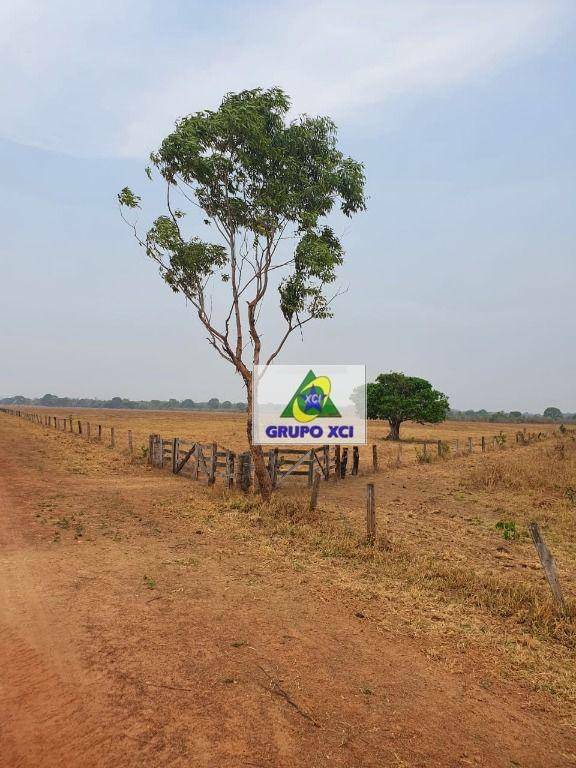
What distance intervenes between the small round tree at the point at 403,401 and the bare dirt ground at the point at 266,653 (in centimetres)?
3649

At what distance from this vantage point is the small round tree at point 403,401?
4853 centimetres

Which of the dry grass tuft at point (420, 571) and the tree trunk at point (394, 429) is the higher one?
the tree trunk at point (394, 429)

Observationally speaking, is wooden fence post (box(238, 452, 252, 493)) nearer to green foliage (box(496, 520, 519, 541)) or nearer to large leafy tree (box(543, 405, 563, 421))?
green foliage (box(496, 520, 519, 541))

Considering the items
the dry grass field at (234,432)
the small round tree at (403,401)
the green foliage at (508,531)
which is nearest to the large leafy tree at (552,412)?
the dry grass field at (234,432)

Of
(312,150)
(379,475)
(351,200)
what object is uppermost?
(312,150)

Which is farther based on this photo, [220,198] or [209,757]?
Answer: [220,198]

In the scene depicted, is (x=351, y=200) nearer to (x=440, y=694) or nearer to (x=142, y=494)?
(x=142, y=494)

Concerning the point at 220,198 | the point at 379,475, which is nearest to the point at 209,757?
the point at 220,198

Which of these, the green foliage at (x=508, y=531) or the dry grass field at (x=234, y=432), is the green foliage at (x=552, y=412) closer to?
the dry grass field at (x=234, y=432)

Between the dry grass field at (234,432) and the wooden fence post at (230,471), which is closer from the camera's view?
the wooden fence post at (230,471)

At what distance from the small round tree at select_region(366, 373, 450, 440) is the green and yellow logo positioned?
61.1 feet

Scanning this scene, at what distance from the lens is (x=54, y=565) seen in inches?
363

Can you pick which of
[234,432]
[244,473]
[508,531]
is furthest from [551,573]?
[234,432]

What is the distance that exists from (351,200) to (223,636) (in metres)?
14.8
